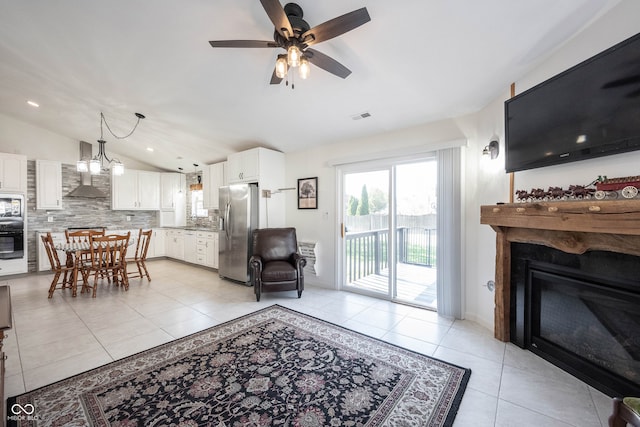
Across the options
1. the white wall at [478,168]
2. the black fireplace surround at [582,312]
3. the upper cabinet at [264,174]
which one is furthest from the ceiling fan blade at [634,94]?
the upper cabinet at [264,174]

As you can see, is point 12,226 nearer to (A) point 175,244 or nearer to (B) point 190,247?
(A) point 175,244

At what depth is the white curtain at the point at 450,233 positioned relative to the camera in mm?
3117

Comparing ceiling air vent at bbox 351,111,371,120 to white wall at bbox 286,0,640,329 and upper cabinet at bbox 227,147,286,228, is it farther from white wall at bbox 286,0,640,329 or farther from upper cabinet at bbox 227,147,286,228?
upper cabinet at bbox 227,147,286,228

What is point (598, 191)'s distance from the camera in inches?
63.3

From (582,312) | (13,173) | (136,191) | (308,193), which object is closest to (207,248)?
(136,191)

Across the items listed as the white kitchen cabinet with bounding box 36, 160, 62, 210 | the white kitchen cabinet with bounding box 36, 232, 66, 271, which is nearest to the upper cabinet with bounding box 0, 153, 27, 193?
the white kitchen cabinet with bounding box 36, 160, 62, 210

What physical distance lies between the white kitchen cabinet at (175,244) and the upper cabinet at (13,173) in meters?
2.83

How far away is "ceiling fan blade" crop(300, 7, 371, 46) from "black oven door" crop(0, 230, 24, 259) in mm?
6809

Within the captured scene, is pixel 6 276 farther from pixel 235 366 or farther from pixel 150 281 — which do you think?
pixel 235 366

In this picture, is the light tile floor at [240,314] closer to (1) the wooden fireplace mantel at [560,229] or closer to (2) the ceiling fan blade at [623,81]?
(1) the wooden fireplace mantel at [560,229]

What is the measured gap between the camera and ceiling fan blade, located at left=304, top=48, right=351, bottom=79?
191 cm

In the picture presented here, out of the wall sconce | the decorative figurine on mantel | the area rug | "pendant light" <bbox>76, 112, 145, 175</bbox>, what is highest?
"pendant light" <bbox>76, 112, 145, 175</bbox>

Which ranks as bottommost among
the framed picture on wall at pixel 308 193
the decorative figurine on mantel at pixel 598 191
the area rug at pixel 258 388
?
the area rug at pixel 258 388

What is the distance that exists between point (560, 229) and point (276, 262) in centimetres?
348
